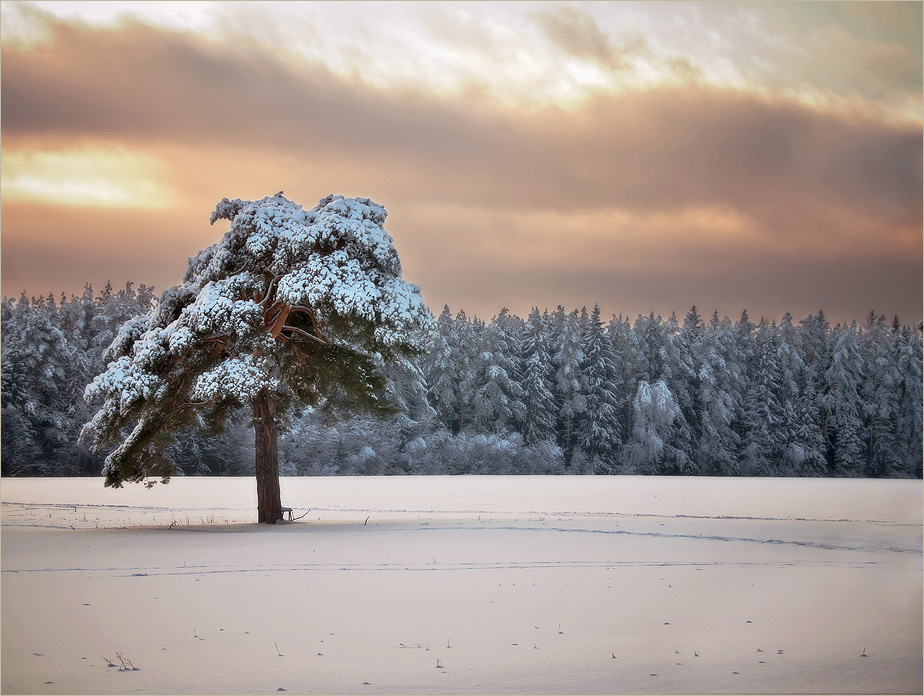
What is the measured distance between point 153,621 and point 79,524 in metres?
13.8

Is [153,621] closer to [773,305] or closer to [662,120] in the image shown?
[662,120]

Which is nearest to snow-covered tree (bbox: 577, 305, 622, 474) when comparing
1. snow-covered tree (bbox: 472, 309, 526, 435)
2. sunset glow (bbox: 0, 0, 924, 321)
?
snow-covered tree (bbox: 472, 309, 526, 435)

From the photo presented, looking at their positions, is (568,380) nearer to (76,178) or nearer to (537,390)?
(537,390)

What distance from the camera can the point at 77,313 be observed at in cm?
6712

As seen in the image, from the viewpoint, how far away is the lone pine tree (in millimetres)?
17719

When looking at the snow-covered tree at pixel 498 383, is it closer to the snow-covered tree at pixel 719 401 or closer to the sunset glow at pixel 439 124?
the snow-covered tree at pixel 719 401

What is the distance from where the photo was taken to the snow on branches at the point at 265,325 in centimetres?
1769

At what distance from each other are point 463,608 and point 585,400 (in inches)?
2329

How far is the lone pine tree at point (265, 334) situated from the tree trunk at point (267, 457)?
0.11ft

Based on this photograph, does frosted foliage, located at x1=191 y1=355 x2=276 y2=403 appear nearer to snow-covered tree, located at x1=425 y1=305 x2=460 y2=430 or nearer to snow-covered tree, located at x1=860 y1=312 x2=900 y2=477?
snow-covered tree, located at x1=425 y1=305 x2=460 y2=430

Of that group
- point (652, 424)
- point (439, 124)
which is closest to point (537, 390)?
point (652, 424)

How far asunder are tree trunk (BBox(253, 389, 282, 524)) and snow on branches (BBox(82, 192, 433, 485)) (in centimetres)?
77

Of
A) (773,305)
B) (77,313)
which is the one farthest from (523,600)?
(773,305)

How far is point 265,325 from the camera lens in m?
19.6
